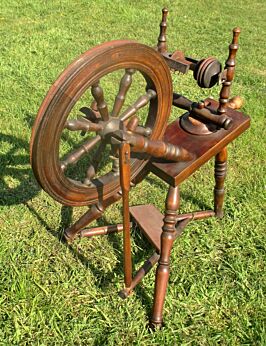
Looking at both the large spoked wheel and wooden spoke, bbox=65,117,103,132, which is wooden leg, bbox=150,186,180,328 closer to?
the large spoked wheel

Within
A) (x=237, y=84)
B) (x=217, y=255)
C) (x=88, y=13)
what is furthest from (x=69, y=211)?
(x=88, y=13)

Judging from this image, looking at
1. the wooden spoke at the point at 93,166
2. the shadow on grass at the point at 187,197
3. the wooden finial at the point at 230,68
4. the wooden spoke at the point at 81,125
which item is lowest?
the shadow on grass at the point at 187,197

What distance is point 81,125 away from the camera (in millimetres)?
1629

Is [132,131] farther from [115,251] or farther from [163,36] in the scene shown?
[115,251]

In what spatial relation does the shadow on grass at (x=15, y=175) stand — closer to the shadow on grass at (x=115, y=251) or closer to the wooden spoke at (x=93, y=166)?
the shadow on grass at (x=115, y=251)

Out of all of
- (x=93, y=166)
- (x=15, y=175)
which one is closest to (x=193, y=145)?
(x=93, y=166)

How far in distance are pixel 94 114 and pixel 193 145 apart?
0.53 metres

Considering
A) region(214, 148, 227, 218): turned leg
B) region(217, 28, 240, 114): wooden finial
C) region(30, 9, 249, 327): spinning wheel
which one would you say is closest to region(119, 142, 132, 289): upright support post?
region(30, 9, 249, 327): spinning wheel

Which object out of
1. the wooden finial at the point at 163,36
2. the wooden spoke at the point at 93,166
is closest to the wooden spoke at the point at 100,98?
the wooden spoke at the point at 93,166

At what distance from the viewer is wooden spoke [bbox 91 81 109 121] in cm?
167

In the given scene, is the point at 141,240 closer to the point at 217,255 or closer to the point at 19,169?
the point at 217,255

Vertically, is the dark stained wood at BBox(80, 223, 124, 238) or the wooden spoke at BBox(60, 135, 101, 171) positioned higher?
the wooden spoke at BBox(60, 135, 101, 171)

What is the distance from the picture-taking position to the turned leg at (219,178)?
2.48 m

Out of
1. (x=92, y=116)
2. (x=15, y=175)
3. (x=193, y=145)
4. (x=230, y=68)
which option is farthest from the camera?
(x=15, y=175)
